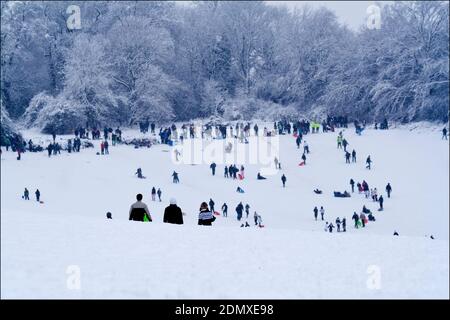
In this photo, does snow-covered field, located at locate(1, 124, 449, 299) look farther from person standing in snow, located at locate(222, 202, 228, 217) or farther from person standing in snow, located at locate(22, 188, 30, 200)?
person standing in snow, located at locate(22, 188, 30, 200)

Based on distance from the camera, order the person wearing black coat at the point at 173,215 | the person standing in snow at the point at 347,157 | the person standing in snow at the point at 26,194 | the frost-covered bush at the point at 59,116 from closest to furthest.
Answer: the person wearing black coat at the point at 173,215 → the person standing in snow at the point at 26,194 → the person standing in snow at the point at 347,157 → the frost-covered bush at the point at 59,116

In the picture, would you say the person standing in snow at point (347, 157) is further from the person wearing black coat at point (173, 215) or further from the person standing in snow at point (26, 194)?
the person wearing black coat at point (173, 215)

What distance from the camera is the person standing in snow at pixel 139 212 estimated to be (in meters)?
12.7

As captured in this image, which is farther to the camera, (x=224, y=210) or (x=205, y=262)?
(x=224, y=210)

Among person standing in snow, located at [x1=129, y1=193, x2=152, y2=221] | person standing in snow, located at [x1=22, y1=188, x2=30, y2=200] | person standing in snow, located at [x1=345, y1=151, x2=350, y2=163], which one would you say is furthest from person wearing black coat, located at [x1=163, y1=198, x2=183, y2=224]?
person standing in snow, located at [x1=345, y1=151, x2=350, y2=163]

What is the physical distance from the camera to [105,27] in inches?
2181

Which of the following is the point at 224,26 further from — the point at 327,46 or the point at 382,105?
the point at 382,105

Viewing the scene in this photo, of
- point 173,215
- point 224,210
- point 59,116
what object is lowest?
point 224,210

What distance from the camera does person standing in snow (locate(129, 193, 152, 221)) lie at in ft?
41.6

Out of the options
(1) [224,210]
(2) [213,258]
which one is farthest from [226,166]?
(2) [213,258]

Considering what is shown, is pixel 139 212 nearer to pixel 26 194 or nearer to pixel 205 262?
pixel 205 262

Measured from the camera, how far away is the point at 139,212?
12.7 meters

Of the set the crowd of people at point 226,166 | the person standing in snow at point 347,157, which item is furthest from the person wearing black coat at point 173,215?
the person standing in snow at point 347,157
